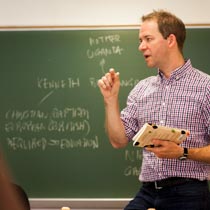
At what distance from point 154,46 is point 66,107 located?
1.25 m

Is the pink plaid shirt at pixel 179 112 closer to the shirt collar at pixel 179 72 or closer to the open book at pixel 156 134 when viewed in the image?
the shirt collar at pixel 179 72

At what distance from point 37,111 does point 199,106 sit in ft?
5.30

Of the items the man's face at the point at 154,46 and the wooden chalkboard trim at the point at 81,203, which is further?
the wooden chalkboard trim at the point at 81,203

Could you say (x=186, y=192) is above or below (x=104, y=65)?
below

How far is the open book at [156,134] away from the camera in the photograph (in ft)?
5.64

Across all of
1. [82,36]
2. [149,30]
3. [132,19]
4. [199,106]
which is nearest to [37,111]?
[82,36]

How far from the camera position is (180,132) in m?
1.73

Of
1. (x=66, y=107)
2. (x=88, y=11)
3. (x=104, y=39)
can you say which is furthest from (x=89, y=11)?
(x=66, y=107)

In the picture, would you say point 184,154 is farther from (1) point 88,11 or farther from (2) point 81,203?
(1) point 88,11

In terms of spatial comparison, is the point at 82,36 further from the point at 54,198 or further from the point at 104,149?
the point at 54,198

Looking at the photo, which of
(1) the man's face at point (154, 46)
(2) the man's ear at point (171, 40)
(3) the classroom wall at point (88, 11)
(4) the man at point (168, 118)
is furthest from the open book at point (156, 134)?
(3) the classroom wall at point (88, 11)

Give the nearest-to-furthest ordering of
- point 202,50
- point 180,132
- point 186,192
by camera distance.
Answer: point 180,132 → point 186,192 → point 202,50

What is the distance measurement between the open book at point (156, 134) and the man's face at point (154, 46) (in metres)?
0.49

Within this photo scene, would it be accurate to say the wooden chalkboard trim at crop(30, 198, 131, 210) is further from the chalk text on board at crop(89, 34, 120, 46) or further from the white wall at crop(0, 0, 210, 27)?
the white wall at crop(0, 0, 210, 27)
